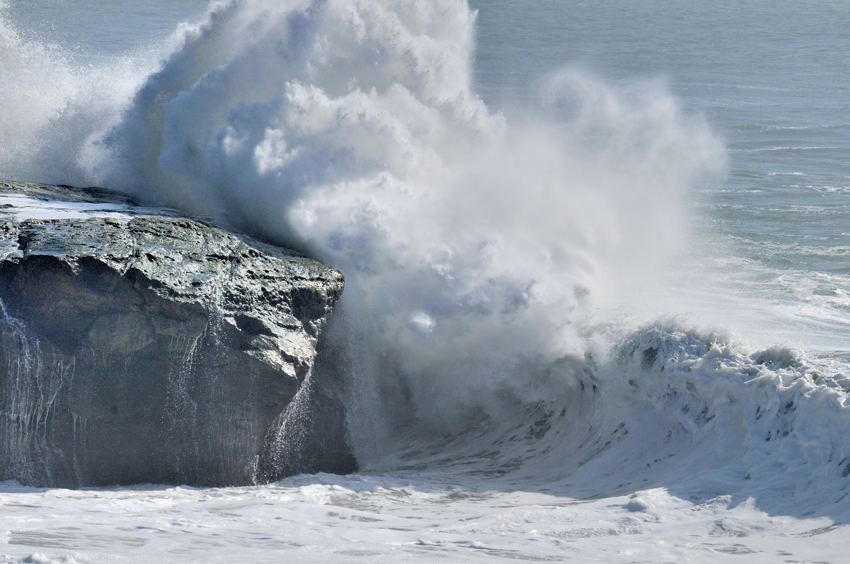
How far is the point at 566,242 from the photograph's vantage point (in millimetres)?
13883

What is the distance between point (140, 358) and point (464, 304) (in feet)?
11.2

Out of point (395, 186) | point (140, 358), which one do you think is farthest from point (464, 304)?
point (140, 358)

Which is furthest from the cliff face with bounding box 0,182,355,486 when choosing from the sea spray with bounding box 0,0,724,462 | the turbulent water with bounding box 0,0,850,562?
the sea spray with bounding box 0,0,724,462

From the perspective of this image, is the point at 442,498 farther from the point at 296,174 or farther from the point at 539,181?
the point at 539,181

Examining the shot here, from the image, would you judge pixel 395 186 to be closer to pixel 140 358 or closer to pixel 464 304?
pixel 464 304

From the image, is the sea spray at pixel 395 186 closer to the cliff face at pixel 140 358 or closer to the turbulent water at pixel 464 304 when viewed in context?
the turbulent water at pixel 464 304

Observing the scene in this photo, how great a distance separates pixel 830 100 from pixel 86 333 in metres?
24.9

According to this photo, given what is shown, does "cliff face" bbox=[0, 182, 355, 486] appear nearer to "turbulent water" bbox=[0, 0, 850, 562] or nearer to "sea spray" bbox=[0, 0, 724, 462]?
"turbulent water" bbox=[0, 0, 850, 562]

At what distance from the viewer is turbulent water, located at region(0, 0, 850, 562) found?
852 centimetres

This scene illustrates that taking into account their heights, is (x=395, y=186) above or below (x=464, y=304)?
above

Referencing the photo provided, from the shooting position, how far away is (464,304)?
11.5 meters

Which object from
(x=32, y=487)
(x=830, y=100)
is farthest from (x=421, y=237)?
(x=830, y=100)

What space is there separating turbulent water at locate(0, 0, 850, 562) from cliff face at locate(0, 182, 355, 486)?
1.18 feet

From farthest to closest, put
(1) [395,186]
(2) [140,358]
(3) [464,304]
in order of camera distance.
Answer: (1) [395,186]
(3) [464,304]
(2) [140,358]
